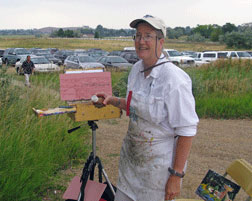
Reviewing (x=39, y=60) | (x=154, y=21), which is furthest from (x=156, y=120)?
(x=39, y=60)

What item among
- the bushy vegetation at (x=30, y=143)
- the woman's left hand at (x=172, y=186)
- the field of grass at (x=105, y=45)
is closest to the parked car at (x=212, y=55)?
the field of grass at (x=105, y=45)

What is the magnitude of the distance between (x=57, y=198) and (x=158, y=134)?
222 cm

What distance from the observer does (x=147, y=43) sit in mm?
2174

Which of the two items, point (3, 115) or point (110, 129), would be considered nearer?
point (3, 115)

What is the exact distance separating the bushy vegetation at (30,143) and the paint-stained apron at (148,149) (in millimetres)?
1678

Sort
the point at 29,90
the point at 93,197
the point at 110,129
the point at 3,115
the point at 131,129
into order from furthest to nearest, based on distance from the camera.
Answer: the point at 110,129 → the point at 29,90 → the point at 3,115 → the point at 93,197 → the point at 131,129

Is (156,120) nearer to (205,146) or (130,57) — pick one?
(205,146)

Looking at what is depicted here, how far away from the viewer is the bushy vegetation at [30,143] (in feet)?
11.5

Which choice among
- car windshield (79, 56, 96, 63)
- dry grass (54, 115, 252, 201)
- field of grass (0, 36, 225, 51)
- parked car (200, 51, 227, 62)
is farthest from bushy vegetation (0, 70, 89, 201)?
field of grass (0, 36, 225, 51)

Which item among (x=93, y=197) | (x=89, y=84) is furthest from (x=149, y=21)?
(x=93, y=197)

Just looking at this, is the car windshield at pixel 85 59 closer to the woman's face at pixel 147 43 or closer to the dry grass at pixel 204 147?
the dry grass at pixel 204 147

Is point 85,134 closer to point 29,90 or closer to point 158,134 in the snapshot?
point 29,90

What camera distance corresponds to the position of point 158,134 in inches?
85.4

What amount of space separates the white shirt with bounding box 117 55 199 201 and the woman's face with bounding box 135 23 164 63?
83 mm
